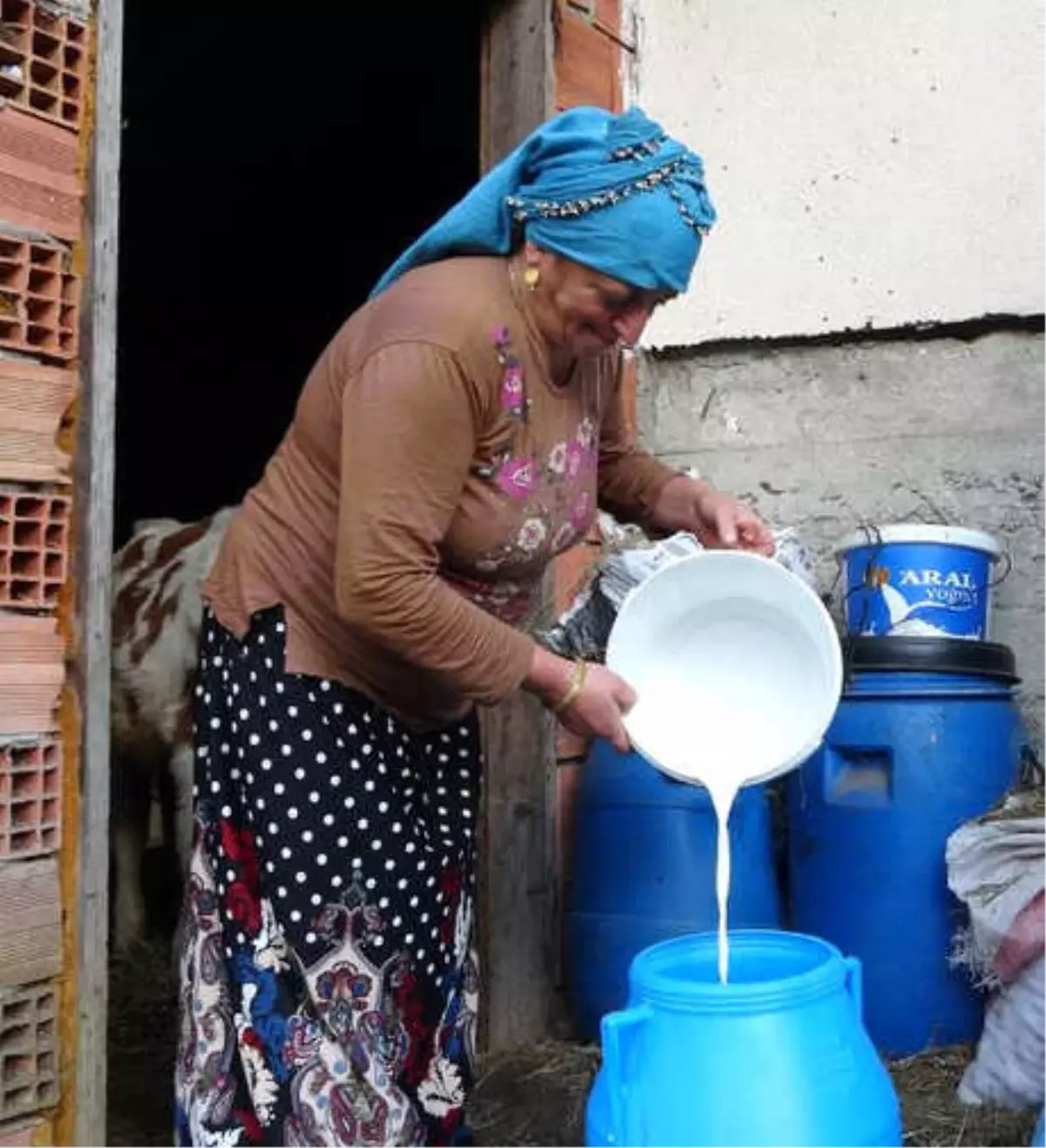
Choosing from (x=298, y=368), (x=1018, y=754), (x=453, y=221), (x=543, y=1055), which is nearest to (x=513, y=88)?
(x=453, y=221)

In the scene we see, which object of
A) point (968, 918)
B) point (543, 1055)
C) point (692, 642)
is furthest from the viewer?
point (543, 1055)

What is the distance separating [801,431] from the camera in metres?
3.49

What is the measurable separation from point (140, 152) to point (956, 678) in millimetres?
3911

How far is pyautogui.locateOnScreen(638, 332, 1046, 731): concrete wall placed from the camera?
3.28 meters

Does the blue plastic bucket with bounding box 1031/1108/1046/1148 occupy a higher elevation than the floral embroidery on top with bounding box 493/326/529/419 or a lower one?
lower

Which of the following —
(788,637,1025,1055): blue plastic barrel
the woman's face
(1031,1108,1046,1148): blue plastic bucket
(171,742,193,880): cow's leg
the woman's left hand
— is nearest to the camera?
the woman's face

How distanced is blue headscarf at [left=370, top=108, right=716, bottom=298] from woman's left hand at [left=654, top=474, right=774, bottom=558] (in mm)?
530

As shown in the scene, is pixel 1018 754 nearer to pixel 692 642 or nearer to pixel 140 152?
pixel 692 642

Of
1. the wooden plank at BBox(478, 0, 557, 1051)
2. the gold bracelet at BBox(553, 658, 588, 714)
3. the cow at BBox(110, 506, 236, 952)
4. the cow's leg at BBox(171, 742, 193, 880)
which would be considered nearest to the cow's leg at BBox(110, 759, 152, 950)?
the cow at BBox(110, 506, 236, 952)

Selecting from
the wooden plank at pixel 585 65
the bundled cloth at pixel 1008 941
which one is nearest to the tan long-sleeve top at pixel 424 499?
the bundled cloth at pixel 1008 941

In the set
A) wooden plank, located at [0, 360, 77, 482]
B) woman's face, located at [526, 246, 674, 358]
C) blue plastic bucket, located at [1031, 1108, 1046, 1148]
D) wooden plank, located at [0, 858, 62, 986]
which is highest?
woman's face, located at [526, 246, 674, 358]

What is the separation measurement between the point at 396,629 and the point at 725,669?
619 mm

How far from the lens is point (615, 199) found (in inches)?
73.7

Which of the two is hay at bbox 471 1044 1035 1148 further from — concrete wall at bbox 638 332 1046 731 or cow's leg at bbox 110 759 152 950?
cow's leg at bbox 110 759 152 950
